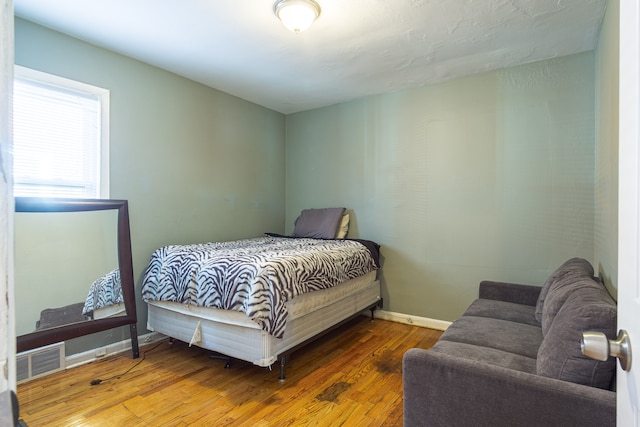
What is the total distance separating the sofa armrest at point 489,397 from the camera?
3.46ft

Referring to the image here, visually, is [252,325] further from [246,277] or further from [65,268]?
[65,268]

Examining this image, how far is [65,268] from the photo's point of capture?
2318 mm

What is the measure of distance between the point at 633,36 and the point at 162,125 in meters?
3.15

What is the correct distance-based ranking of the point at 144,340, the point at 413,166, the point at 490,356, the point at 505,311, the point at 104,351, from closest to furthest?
the point at 490,356
the point at 505,311
the point at 104,351
the point at 144,340
the point at 413,166

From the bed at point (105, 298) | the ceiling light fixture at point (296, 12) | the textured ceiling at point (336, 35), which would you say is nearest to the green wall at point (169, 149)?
the textured ceiling at point (336, 35)

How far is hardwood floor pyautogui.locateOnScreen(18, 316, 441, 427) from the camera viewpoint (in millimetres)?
1817

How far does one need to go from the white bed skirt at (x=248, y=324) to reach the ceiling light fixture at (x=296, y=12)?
1.81m

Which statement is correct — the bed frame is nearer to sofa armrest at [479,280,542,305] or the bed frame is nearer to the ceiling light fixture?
sofa armrest at [479,280,542,305]

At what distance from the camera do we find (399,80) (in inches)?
127

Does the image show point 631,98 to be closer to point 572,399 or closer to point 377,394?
point 572,399

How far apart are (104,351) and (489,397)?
2710mm

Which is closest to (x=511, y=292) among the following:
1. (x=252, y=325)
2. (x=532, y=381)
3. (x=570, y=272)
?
(x=570, y=272)

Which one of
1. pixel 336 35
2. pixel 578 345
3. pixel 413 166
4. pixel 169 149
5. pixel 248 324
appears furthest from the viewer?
pixel 413 166

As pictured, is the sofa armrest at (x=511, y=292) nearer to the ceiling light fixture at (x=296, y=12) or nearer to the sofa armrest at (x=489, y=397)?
the sofa armrest at (x=489, y=397)
